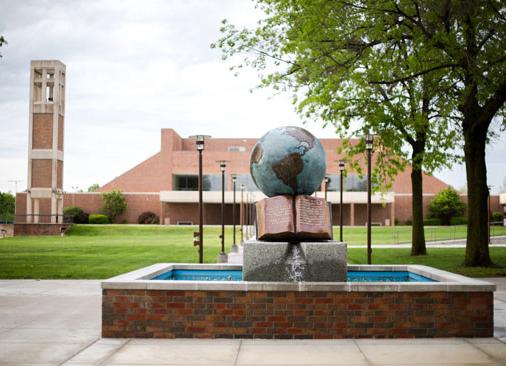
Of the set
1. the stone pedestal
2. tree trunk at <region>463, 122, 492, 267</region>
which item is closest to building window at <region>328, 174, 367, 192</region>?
tree trunk at <region>463, 122, 492, 267</region>

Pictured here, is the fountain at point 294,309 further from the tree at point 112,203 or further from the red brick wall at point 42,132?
the tree at point 112,203

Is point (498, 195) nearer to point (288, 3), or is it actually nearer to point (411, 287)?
point (288, 3)

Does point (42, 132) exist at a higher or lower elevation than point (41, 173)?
higher

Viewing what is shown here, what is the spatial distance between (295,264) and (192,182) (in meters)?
64.8

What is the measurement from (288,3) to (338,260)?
15110 millimetres

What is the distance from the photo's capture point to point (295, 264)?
32.4 ft

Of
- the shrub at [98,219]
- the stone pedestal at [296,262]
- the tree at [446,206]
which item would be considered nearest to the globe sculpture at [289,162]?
the stone pedestal at [296,262]

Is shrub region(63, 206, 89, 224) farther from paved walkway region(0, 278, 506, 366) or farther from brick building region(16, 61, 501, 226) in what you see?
paved walkway region(0, 278, 506, 366)

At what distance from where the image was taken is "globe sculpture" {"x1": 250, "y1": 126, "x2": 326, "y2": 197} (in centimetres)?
1020

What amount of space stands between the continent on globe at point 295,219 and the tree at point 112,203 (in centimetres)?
6267

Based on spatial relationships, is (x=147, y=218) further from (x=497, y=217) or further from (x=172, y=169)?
(x=497, y=217)

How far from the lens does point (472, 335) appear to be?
8961 millimetres

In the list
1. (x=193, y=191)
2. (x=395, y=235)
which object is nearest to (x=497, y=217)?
(x=395, y=235)

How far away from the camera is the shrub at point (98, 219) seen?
6831cm
